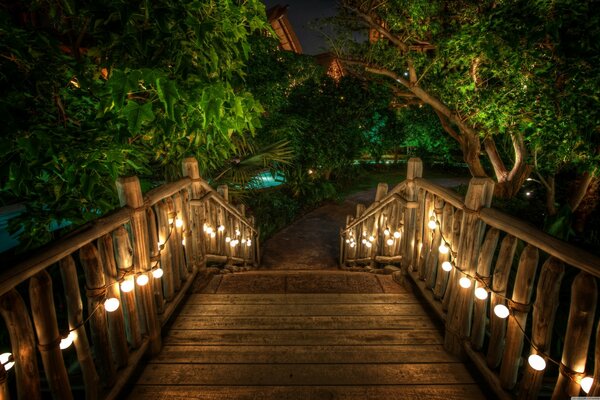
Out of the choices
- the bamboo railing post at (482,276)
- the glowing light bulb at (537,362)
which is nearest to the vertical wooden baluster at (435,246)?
the bamboo railing post at (482,276)

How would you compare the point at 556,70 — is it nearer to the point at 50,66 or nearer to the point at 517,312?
the point at 517,312

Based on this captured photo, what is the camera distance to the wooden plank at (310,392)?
2012 mm

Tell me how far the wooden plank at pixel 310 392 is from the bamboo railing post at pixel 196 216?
5.35 feet

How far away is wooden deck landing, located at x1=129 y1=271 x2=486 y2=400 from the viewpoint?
207 cm

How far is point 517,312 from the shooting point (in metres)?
1.86

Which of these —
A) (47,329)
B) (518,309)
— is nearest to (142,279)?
(47,329)

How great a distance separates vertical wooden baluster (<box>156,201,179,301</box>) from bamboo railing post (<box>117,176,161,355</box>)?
1.23 ft

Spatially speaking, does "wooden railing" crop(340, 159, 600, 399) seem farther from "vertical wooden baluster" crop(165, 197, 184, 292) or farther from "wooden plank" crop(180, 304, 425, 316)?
"vertical wooden baluster" crop(165, 197, 184, 292)

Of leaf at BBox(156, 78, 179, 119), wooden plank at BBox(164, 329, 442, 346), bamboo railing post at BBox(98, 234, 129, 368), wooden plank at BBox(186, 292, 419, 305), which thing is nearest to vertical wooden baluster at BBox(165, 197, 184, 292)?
wooden plank at BBox(186, 292, 419, 305)

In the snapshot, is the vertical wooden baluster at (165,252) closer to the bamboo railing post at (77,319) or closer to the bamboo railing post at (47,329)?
the bamboo railing post at (77,319)

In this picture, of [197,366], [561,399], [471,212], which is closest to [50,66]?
[197,366]

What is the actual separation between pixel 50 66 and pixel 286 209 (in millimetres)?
8814

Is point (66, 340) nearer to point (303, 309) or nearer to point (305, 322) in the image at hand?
point (305, 322)

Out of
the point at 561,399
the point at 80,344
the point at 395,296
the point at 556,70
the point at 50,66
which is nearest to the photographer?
the point at 561,399
